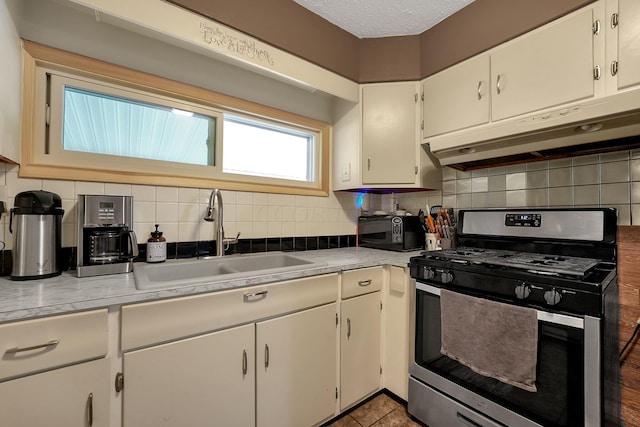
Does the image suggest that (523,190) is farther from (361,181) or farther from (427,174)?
(361,181)

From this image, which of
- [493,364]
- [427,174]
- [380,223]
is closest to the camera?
[493,364]

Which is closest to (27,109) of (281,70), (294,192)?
(281,70)

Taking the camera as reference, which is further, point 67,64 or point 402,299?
point 402,299

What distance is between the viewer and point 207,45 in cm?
139

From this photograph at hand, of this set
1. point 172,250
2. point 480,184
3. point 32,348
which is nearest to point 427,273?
point 480,184

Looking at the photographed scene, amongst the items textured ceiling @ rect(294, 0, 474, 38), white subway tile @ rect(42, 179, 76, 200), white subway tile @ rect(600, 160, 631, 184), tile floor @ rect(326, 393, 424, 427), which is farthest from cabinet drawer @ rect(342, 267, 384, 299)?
textured ceiling @ rect(294, 0, 474, 38)

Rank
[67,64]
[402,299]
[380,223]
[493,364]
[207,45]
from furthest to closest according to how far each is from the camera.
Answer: [380,223] → [402,299] → [207,45] → [67,64] → [493,364]

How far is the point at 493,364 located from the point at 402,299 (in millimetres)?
526

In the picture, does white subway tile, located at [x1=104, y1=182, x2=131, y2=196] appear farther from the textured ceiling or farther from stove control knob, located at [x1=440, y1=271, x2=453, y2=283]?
stove control knob, located at [x1=440, y1=271, x2=453, y2=283]

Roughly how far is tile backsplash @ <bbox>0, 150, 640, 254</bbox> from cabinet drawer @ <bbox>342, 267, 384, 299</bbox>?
0.65 meters

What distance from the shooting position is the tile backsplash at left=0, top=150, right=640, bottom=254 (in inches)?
51.0

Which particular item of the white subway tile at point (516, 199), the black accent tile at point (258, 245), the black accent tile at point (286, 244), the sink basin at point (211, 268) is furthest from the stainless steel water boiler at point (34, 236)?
the white subway tile at point (516, 199)

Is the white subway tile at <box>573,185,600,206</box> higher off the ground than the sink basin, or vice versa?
the white subway tile at <box>573,185,600,206</box>

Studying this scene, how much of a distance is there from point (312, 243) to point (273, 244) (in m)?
0.34
